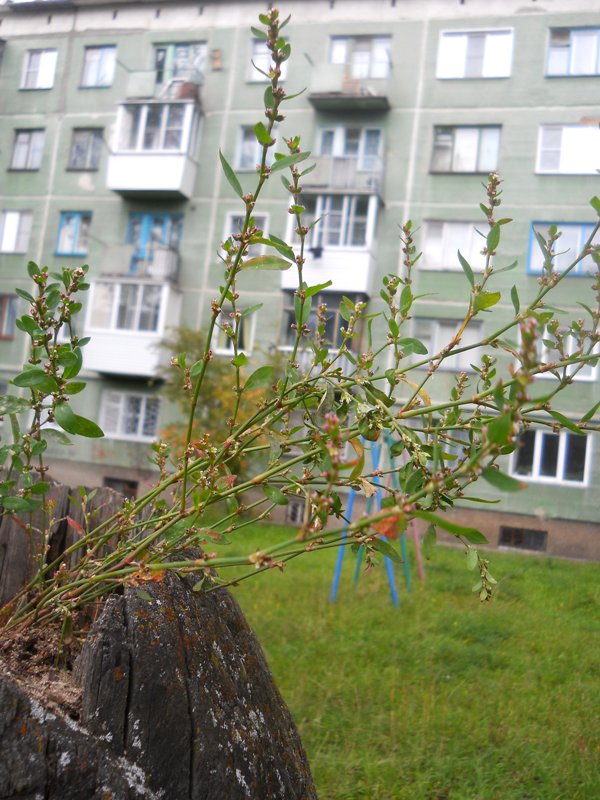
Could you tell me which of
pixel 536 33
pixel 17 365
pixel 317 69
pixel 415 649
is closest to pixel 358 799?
pixel 415 649

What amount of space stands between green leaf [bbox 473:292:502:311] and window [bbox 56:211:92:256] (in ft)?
56.1

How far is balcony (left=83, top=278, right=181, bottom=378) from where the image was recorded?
16.2 meters

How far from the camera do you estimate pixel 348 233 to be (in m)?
15.2

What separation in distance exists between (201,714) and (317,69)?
1553 cm

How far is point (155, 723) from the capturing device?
125cm

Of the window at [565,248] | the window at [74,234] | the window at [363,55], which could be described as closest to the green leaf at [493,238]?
the window at [565,248]

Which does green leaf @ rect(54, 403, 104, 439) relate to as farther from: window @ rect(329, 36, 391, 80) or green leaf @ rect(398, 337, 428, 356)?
window @ rect(329, 36, 391, 80)

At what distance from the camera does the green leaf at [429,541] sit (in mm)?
1295

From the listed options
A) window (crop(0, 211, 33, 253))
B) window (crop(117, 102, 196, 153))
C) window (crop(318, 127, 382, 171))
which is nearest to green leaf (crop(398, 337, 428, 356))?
window (crop(318, 127, 382, 171))

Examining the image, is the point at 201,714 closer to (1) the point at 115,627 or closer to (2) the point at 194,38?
(1) the point at 115,627

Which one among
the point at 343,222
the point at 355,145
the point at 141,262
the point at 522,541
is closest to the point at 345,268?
the point at 343,222

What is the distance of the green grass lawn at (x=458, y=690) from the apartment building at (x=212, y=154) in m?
8.36

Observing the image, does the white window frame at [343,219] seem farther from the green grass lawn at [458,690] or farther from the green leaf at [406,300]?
the green leaf at [406,300]

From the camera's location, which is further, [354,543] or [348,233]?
[348,233]
